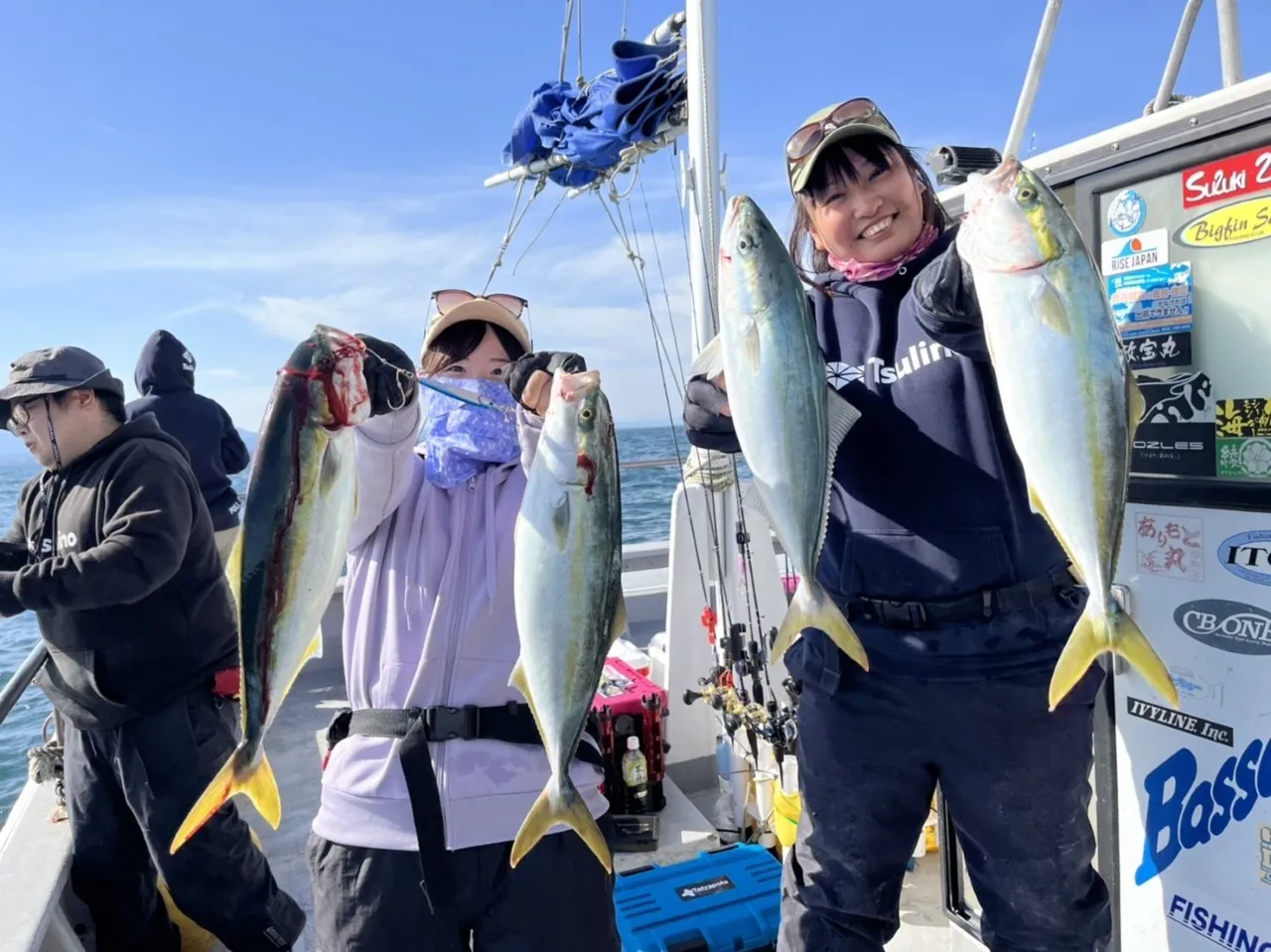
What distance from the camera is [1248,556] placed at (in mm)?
2158

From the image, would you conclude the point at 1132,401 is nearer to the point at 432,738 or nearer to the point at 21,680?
the point at 432,738

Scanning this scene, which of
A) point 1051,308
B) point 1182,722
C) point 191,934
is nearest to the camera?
point 1051,308

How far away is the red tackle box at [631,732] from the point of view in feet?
14.8

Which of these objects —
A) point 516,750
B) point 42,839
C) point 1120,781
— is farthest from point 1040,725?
point 42,839

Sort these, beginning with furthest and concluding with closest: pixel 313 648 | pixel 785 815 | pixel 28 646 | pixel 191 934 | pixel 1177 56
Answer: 1. pixel 28 646
2. pixel 191 934
3. pixel 785 815
4. pixel 1177 56
5. pixel 313 648

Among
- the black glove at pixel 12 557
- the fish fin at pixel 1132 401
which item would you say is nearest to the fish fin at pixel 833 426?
the fish fin at pixel 1132 401

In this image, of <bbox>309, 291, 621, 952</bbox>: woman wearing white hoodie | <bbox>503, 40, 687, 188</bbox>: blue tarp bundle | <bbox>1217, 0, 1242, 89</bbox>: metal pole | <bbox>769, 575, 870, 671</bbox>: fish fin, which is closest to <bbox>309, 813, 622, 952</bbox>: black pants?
<bbox>309, 291, 621, 952</bbox>: woman wearing white hoodie

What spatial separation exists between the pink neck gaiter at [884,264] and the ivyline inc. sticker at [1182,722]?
4.85 ft

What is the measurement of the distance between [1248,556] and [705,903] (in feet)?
7.56

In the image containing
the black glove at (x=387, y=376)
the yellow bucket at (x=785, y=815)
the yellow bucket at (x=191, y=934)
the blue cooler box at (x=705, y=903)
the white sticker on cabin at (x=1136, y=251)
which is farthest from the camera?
the yellow bucket at (x=191, y=934)

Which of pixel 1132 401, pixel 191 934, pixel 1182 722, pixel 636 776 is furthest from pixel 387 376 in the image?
pixel 191 934

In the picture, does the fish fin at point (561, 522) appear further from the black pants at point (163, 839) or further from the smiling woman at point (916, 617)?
the black pants at point (163, 839)

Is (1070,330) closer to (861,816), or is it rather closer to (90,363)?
(861,816)

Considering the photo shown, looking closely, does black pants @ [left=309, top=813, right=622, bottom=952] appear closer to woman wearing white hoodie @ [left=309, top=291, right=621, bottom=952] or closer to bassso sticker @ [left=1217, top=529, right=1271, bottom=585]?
woman wearing white hoodie @ [left=309, top=291, right=621, bottom=952]
